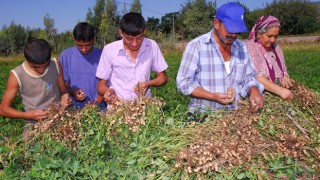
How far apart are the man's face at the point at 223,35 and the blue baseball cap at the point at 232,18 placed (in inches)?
1.7

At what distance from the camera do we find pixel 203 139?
6.69ft

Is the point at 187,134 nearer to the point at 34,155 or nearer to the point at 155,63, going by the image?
the point at 34,155

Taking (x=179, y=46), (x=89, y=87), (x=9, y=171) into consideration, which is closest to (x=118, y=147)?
(x=9, y=171)

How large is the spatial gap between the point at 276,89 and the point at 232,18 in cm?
58

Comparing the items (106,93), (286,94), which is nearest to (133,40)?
(106,93)

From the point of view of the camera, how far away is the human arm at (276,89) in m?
2.63

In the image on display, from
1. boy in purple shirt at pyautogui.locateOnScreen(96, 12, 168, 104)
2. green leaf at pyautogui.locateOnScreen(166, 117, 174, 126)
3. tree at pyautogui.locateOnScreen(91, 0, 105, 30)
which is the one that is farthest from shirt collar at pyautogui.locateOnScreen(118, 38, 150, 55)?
tree at pyautogui.locateOnScreen(91, 0, 105, 30)

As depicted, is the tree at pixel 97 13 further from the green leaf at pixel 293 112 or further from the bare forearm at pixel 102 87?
the green leaf at pixel 293 112

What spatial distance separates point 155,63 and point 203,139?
4.44ft

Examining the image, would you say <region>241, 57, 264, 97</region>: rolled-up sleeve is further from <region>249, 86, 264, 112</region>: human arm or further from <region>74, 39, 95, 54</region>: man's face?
<region>74, 39, 95, 54</region>: man's face

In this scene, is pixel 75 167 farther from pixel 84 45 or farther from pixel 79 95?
pixel 84 45

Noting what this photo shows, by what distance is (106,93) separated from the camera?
9.21 ft

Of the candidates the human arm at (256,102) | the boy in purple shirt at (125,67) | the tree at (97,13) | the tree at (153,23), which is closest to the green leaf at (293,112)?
the human arm at (256,102)

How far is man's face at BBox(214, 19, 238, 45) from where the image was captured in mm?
2768
